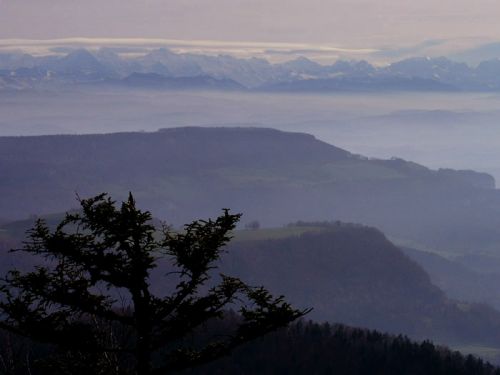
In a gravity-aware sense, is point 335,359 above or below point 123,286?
below

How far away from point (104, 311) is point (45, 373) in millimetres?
2043

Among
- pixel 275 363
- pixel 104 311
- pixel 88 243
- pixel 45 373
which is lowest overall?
pixel 275 363

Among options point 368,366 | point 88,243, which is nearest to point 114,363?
point 88,243

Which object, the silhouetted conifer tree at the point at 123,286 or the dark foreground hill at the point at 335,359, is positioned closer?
the silhouetted conifer tree at the point at 123,286

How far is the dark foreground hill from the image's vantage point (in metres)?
179

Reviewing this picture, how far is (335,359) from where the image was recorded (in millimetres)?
183500

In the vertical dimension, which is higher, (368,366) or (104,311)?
(104,311)

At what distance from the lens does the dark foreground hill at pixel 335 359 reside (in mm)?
179000

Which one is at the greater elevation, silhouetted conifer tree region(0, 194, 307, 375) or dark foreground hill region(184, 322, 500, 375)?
silhouetted conifer tree region(0, 194, 307, 375)

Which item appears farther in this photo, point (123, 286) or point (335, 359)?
point (335, 359)

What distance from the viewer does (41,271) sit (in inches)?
930

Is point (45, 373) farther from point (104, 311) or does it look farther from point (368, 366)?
point (368, 366)

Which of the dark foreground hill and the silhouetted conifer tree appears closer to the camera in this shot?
the silhouetted conifer tree

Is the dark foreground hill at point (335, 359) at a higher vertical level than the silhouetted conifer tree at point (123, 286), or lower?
lower
